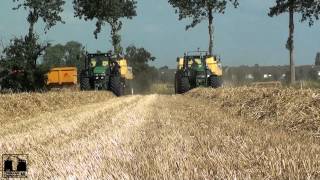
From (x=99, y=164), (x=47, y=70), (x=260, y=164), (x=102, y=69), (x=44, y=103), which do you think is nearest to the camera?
(x=260, y=164)

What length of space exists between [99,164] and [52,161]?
2.06ft

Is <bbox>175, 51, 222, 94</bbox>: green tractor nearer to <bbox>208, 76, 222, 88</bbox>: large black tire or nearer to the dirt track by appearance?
<bbox>208, 76, 222, 88</bbox>: large black tire

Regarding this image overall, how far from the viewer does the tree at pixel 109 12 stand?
54.1 meters

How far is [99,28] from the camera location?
5712 centimetres

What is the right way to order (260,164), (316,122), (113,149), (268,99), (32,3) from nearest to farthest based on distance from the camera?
(260,164), (113,149), (316,122), (268,99), (32,3)

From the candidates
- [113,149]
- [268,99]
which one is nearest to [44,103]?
[268,99]

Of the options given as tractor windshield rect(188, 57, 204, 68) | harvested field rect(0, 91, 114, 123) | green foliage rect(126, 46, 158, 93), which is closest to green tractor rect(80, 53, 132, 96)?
tractor windshield rect(188, 57, 204, 68)

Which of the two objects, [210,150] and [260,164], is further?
[210,150]

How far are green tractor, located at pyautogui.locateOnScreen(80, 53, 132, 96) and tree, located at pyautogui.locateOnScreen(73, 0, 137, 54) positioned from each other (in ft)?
63.8

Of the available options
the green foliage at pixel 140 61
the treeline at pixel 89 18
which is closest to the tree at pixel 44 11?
the treeline at pixel 89 18

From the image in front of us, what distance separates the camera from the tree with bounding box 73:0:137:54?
54100 millimetres

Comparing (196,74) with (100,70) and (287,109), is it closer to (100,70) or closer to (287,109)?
(100,70)

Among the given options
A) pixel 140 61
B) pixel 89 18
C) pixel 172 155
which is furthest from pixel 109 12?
pixel 172 155

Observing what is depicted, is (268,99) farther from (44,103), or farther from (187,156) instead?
(44,103)
